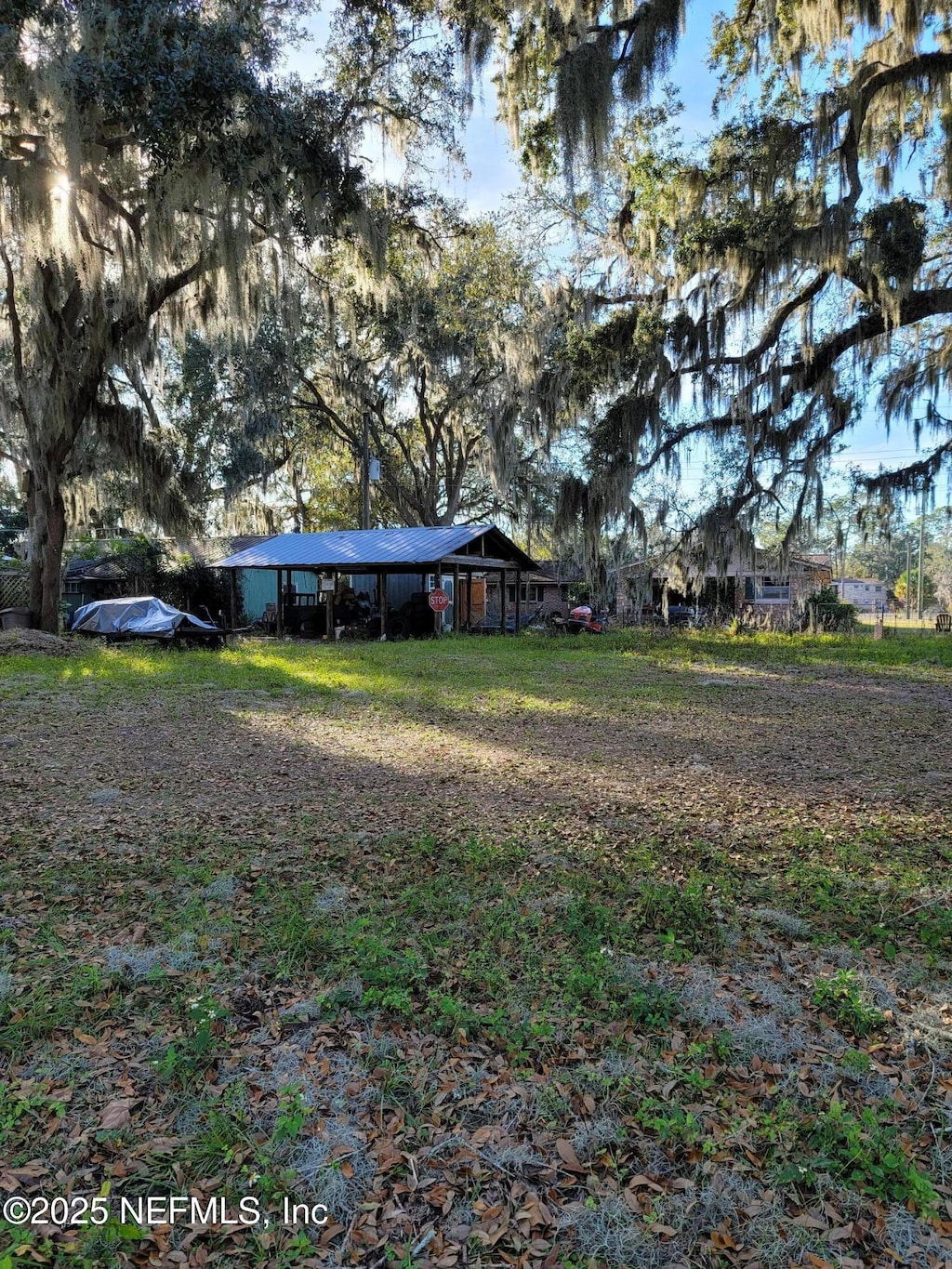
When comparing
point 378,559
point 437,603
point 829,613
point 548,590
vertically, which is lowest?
→ point 829,613

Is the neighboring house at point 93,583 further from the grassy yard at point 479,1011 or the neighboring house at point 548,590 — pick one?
the grassy yard at point 479,1011

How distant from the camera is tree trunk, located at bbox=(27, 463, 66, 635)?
13617mm

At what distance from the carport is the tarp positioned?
15.2 ft

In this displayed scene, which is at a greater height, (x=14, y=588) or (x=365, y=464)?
(x=365, y=464)

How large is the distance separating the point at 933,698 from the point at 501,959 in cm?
829

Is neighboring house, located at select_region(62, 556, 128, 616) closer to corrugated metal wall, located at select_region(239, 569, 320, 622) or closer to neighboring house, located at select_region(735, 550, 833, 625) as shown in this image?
corrugated metal wall, located at select_region(239, 569, 320, 622)

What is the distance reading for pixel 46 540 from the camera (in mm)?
14062

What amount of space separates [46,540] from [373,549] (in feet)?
26.6

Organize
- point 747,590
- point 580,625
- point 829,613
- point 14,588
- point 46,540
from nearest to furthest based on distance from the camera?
point 46,540, point 14,588, point 580,625, point 829,613, point 747,590

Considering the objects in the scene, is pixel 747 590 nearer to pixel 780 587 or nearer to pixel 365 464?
pixel 780 587

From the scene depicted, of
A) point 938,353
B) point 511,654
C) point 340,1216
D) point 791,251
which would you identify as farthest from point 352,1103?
point 938,353

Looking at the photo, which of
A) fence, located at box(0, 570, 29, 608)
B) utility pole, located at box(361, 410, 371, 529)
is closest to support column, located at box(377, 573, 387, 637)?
utility pole, located at box(361, 410, 371, 529)

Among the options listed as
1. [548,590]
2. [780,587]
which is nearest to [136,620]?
[548,590]

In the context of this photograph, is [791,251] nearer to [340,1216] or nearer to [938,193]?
[938,193]
